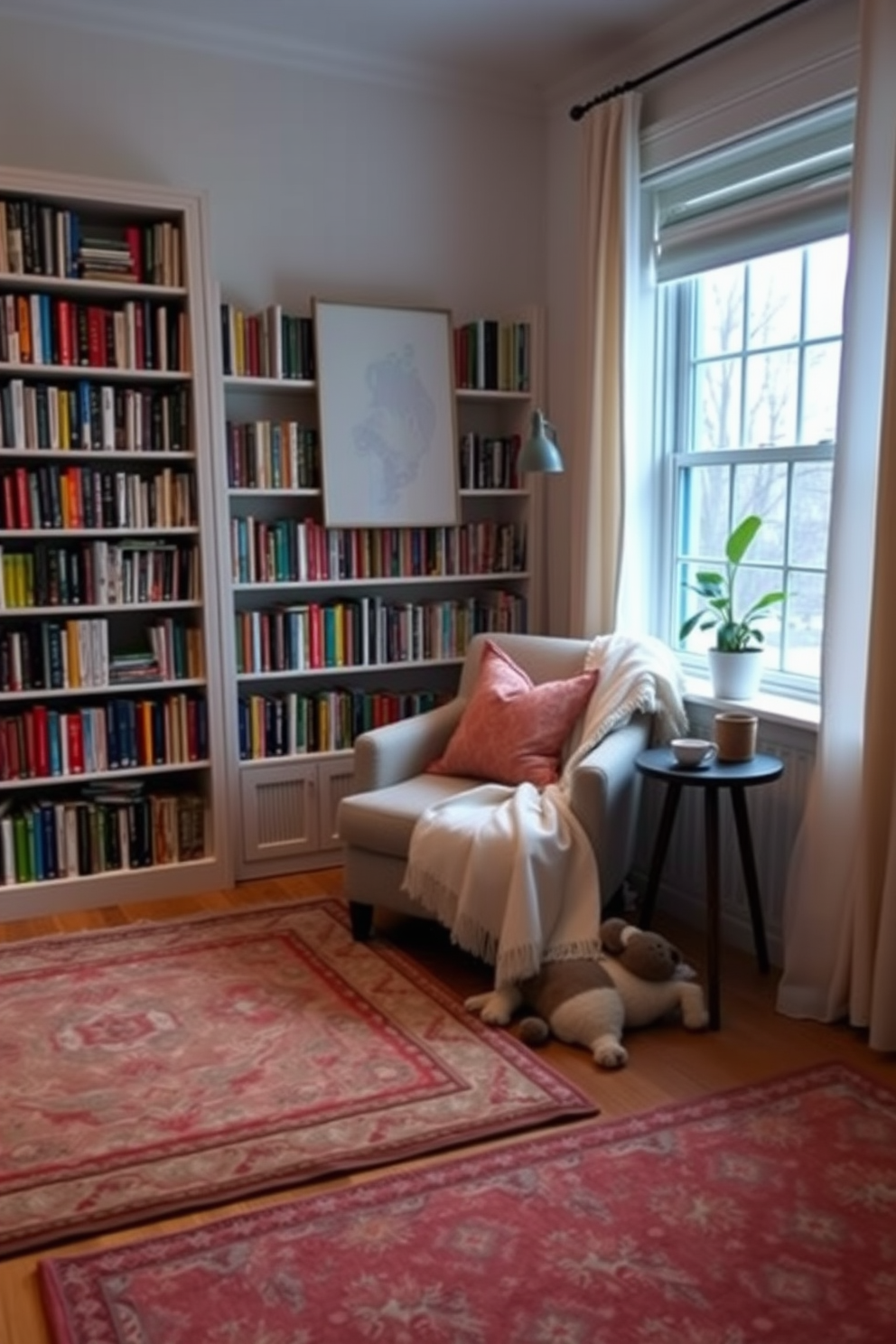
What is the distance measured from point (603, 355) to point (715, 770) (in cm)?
153

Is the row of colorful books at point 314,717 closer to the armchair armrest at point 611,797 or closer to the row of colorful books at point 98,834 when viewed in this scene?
the row of colorful books at point 98,834

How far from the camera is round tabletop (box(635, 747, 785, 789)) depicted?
9.17 ft

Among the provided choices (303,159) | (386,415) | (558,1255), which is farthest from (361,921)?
(303,159)

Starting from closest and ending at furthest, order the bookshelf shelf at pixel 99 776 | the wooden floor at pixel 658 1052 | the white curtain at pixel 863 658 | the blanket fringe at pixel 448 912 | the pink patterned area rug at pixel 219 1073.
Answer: the wooden floor at pixel 658 1052 → the pink patterned area rug at pixel 219 1073 → the white curtain at pixel 863 658 → the blanket fringe at pixel 448 912 → the bookshelf shelf at pixel 99 776

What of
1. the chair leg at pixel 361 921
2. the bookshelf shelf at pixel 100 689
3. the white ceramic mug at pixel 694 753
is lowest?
the chair leg at pixel 361 921

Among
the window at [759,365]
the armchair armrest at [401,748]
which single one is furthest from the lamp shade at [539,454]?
the armchair armrest at [401,748]

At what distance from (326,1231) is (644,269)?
113 inches

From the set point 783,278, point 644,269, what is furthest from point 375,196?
point 783,278

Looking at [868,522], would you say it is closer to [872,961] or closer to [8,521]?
[872,961]

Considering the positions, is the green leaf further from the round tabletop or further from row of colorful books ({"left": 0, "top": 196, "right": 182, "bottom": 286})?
row of colorful books ({"left": 0, "top": 196, "right": 182, "bottom": 286})

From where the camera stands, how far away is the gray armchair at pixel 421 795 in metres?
2.96

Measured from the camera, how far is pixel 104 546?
3537 mm

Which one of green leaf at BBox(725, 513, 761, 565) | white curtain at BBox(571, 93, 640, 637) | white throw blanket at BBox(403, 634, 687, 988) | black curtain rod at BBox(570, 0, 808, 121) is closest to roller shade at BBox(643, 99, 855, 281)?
white curtain at BBox(571, 93, 640, 637)

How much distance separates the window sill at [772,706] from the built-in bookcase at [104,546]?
1.51 m
